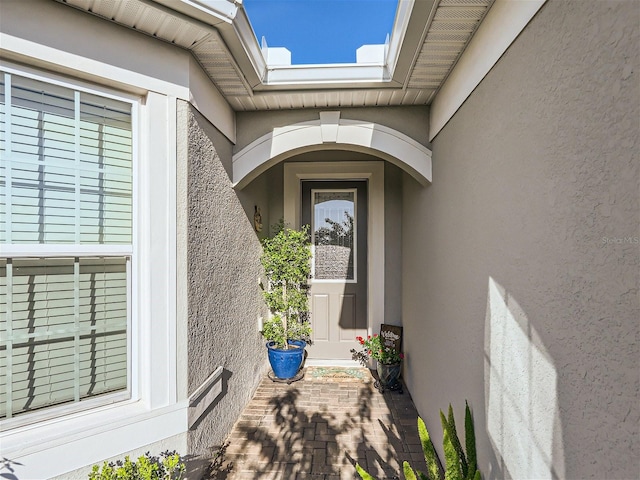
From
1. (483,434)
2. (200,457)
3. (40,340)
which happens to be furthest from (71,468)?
(483,434)

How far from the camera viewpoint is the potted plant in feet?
11.4

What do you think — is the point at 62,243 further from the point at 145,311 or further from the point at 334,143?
the point at 334,143

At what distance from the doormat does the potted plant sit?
27 centimetres

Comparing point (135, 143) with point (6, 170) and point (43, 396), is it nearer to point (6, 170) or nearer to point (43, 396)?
point (6, 170)

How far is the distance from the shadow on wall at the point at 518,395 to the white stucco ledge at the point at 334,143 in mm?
1411

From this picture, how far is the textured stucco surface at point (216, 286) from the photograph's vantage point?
1.99m

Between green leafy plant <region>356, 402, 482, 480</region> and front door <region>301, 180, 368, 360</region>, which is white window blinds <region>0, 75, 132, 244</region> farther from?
front door <region>301, 180, 368, 360</region>

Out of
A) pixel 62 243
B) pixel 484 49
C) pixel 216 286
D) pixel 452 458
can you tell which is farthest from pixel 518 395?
pixel 62 243

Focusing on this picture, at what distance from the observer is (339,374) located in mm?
3705

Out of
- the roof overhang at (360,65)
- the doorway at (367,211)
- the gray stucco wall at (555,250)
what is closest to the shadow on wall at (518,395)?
the gray stucco wall at (555,250)

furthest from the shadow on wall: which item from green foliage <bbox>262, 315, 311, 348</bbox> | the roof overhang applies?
green foliage <bbox>262, 315, 311, 348</bbox>

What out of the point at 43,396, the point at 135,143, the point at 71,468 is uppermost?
the point at 135,143

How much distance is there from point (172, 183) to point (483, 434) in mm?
2292

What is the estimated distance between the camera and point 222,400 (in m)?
2.45
